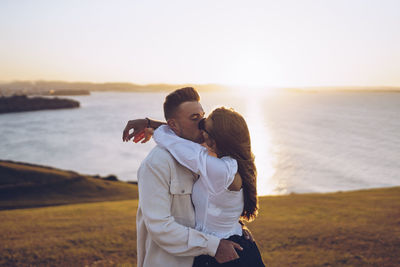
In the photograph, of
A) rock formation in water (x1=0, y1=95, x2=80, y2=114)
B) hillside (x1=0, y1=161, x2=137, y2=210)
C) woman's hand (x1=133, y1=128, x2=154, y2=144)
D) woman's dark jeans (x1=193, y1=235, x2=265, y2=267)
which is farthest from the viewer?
rock formation in water (x1=0, y1=95, x2=80, y2=114)

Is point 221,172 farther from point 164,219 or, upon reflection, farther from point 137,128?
point 137,128

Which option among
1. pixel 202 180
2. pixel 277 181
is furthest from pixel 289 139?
pixel 202 180

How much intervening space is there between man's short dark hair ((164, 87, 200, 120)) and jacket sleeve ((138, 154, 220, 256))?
0.44 meters

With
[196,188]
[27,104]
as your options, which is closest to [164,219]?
[196,188]

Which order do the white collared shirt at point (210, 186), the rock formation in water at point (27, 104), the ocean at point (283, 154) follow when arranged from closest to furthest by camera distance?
the white collared shirt at point (210, 186)
the ocean at point (283, 154)
the rock formation in water at point (27, 104)

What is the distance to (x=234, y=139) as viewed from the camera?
8.07 ft

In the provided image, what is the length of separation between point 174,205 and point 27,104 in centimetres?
18094

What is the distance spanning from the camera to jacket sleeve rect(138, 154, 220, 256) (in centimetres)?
245

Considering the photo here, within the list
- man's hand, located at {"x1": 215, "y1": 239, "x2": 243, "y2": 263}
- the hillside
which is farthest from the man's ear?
the hillside

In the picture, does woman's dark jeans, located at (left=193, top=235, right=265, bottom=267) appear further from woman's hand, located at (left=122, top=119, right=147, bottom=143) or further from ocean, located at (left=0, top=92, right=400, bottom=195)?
ocean, located at (left=0, top=92, right=400, bottom=195)

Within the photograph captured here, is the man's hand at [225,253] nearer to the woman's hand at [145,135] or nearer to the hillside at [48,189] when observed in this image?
the woman's hand at [145,135]

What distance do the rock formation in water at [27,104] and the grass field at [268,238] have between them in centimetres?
16052

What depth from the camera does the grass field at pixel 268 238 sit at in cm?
755

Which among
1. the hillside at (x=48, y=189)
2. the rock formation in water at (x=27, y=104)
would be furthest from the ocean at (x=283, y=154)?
the rock formation in water at (x=27, y=104)
